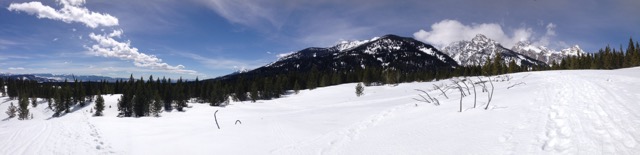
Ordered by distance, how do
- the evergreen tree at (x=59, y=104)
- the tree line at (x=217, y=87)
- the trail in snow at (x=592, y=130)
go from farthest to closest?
the evergreen tree at (x=59, y=104)
the tree line at (x=217, y=87)
the trail in snow at (x=592, y=130)

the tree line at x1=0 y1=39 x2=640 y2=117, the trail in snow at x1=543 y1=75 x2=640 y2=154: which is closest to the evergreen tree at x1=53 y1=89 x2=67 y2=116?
the tree line at x1=0 y1=39 x2=640 y2=117

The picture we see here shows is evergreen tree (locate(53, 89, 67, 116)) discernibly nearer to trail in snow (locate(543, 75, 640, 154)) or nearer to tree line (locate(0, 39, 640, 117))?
tree line (locate(0, 39, 640, 117))

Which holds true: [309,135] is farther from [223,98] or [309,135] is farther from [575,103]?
[223,98]

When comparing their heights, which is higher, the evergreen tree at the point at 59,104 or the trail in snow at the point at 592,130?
the trail in snow at the point at 592,130

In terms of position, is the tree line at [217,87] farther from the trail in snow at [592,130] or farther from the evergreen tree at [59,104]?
the trail in snow at [592,130]

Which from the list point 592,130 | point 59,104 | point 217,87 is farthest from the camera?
point 217,87

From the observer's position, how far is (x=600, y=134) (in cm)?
673

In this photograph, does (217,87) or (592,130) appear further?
(217,87)

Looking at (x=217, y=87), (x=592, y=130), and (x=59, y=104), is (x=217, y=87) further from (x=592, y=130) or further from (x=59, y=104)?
(x=592, y=130)

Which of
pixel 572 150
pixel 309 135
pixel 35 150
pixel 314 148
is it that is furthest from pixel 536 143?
pixel 35 150

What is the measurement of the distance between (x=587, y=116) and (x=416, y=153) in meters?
5.30

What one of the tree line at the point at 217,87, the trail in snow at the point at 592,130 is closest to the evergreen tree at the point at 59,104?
the tree line at the point at 217,87

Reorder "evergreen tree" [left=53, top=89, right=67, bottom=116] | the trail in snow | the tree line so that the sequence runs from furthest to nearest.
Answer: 1. "evergreen tree" [left=53, top=89, right=67, bottom=116]
2. the tree line
3. the trail in snow

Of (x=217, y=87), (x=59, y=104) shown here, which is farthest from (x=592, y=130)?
(x=59, y=104)
